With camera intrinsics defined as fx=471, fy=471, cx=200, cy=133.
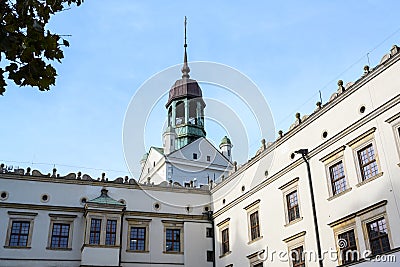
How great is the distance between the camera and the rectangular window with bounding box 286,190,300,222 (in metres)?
19.6

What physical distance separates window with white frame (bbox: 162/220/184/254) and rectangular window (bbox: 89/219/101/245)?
373 cm

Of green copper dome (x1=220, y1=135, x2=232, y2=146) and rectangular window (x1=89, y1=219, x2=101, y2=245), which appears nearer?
rectangular window (x1=89, y1=219, x2=101, y2=245)

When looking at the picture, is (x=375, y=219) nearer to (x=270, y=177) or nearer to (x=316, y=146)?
(x=316, y=146)

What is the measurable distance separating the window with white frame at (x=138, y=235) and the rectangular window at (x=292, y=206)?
29.3ft

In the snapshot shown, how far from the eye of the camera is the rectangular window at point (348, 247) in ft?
53.1

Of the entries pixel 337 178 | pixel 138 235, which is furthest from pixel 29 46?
pixel 138 235

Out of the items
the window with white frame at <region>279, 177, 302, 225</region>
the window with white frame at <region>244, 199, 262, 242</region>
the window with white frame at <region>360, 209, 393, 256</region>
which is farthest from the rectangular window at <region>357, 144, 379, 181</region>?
the window with white frame at <region>244, 199, 262, 242</region>

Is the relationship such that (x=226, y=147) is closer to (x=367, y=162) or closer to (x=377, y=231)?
(x=367, y=162)

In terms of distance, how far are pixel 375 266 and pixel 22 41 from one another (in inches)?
534

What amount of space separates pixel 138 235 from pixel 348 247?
12573mm

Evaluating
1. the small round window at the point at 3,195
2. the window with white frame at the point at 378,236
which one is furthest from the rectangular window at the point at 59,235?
the window with white frame at the point at 378,236

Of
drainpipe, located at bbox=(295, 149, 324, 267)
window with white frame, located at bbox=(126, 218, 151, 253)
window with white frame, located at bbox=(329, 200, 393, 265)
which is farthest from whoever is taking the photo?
window with white frame, located at bbox=(126, 218, 151, 253)

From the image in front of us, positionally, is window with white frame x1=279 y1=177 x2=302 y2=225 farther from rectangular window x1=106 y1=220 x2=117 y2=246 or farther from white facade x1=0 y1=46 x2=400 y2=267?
rectangular window x1=106 y1=220 x2=117 y2=246

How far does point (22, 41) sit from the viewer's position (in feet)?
15.9
